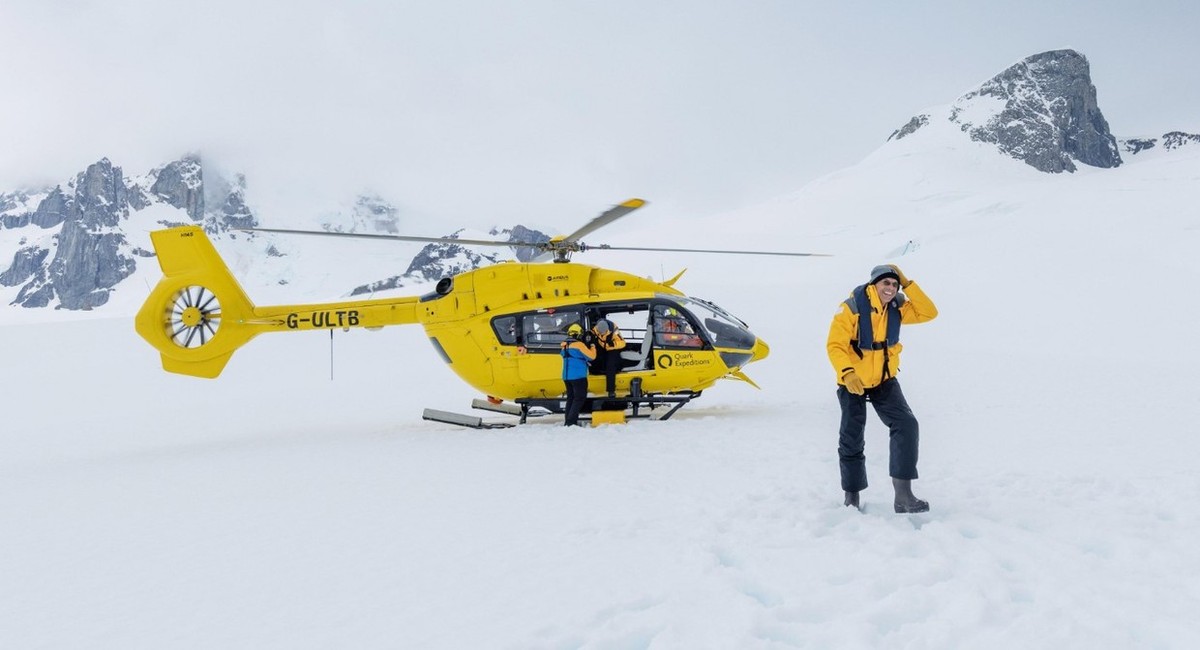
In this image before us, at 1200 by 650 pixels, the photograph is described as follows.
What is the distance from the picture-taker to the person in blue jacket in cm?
867

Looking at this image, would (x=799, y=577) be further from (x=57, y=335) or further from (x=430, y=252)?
(x=430, y=252)

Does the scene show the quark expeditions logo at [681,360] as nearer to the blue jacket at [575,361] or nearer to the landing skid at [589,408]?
the landing skid at [589,408]

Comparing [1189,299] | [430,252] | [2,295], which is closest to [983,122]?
[1189,299]

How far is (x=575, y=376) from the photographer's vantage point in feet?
28.4

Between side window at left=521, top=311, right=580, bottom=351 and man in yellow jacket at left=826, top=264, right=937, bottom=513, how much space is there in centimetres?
515

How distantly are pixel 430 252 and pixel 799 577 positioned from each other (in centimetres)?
16547

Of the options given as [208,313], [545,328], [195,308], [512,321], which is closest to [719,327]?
[545,328]

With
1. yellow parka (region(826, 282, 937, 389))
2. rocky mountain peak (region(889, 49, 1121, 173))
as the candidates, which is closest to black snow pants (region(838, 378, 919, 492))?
yellow parka (region(826, 282, 937, 389))

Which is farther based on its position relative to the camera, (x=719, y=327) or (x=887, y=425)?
(x=719, y=327)

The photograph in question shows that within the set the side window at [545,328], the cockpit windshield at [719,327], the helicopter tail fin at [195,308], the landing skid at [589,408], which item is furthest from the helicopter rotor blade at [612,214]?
the helicopter tail fin at [195,308]

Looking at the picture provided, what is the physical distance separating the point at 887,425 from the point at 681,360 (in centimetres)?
492

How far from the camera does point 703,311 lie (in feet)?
31.0

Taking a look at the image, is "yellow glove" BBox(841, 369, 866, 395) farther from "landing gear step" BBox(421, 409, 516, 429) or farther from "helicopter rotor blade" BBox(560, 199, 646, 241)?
"landing gear step" BBox(421, 409, 516, 429)

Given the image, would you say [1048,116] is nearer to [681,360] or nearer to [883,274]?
[681,360]
